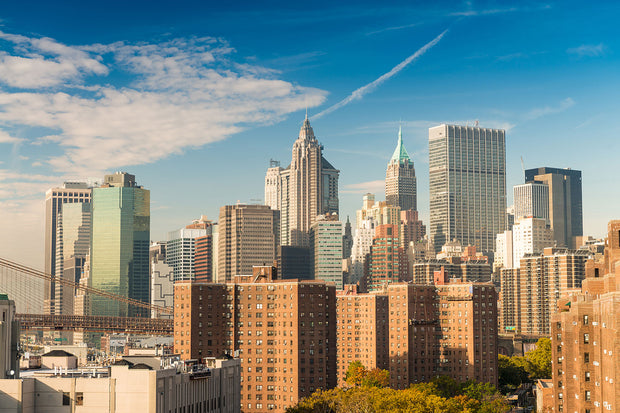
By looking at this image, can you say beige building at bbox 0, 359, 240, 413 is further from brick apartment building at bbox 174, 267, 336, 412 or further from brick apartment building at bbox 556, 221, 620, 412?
brick apartment building at bbox 174, 267, 336, 412

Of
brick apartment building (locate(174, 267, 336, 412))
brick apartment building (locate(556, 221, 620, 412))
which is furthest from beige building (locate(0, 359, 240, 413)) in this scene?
brick apartment building (locate(174, 267, 336, 412))

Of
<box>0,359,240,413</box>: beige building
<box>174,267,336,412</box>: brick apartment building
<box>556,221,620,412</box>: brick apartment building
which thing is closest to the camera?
<box>0,359,240,413</box>: beige building

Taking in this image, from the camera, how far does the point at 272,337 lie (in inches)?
7613

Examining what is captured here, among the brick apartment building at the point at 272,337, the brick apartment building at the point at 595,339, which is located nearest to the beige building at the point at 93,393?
the brick apartment building at the point at 595,339

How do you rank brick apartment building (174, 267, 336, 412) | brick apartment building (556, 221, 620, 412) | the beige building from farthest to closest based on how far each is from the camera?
brick apartment building (174, 267, 336, 412)
brick apartment building (556, 221, 620, 412)
the beige building

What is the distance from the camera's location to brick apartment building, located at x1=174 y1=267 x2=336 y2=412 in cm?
18588

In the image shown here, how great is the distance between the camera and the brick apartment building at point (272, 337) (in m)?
186

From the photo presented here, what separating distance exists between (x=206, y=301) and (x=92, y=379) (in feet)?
383

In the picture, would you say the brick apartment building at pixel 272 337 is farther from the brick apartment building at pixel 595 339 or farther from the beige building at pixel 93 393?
the beige building at pixel 93 393

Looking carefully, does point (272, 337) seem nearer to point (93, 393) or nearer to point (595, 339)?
point (595, 339)

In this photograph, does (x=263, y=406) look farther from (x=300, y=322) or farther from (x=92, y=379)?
(x=92, y=379)

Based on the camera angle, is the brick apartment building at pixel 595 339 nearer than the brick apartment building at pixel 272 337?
Yes

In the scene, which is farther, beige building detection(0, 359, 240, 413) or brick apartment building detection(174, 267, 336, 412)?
brick apartment building detection(174, 267, 336, 412)

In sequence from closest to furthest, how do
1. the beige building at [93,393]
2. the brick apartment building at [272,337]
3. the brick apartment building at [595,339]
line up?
the beige building at [93,393] → the brick apartment building at [595,339] → the brick apartment building at [272,337]
